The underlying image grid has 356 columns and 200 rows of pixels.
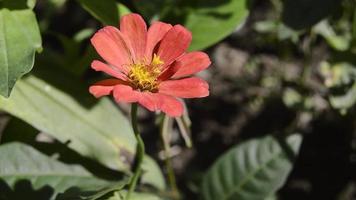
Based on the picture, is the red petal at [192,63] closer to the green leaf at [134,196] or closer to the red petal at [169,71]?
the red petal at [169,71]

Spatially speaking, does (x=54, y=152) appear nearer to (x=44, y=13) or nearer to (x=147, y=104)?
(x=147, y=104)

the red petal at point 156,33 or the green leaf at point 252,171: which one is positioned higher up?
the red petal at point 156,33

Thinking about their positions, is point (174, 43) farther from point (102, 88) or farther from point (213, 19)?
point (213, 19)

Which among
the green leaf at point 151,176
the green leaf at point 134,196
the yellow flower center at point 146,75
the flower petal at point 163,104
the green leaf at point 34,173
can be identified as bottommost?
the green leaf at point 151,176

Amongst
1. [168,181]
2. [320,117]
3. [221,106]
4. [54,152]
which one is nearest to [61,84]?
[54,152]

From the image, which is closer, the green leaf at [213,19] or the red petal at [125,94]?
the red petal at [125,94]

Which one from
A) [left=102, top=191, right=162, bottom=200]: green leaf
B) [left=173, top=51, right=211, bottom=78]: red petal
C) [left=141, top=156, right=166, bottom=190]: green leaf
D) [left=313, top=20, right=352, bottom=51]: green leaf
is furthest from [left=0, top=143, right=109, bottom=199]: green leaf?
[left=313, top=20, right=352, bottom=51]: green leaf

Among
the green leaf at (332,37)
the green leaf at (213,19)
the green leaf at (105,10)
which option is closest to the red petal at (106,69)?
the green leaf at (105,10)
